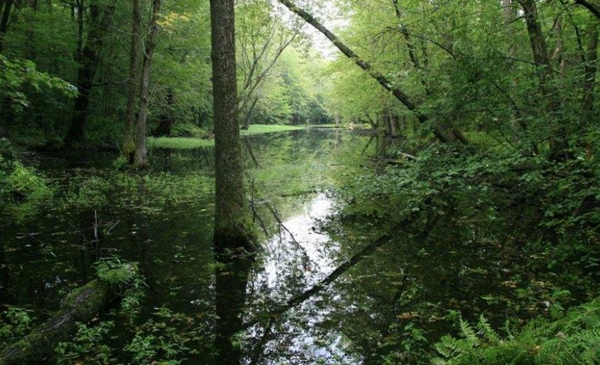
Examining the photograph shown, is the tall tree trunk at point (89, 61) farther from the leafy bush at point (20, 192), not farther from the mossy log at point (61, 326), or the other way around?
the mossy log at point (61, 326)

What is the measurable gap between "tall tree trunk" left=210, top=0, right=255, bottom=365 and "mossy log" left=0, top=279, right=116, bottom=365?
7.28ft

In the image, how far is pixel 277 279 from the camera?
6109mm

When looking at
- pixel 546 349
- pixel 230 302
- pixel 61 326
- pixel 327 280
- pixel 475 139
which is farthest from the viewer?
A: pixel 475 139

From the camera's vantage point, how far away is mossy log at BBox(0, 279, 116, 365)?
3.59 m

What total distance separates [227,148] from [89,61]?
19102 millimetres

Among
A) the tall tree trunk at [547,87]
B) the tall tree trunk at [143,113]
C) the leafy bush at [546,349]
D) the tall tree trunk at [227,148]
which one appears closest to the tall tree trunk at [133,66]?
the tall tree trunk at [143,113]

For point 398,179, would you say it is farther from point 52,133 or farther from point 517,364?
point 52,133

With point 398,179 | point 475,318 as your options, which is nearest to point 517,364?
point 475,318

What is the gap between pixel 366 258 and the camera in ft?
22.8

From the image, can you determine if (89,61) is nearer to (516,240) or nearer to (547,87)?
(547,87)

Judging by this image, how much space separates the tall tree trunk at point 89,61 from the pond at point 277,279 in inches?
542

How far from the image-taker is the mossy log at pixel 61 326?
3588 mm

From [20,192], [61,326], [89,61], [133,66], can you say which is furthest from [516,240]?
[89,61]

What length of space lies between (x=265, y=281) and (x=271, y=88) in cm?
4757
